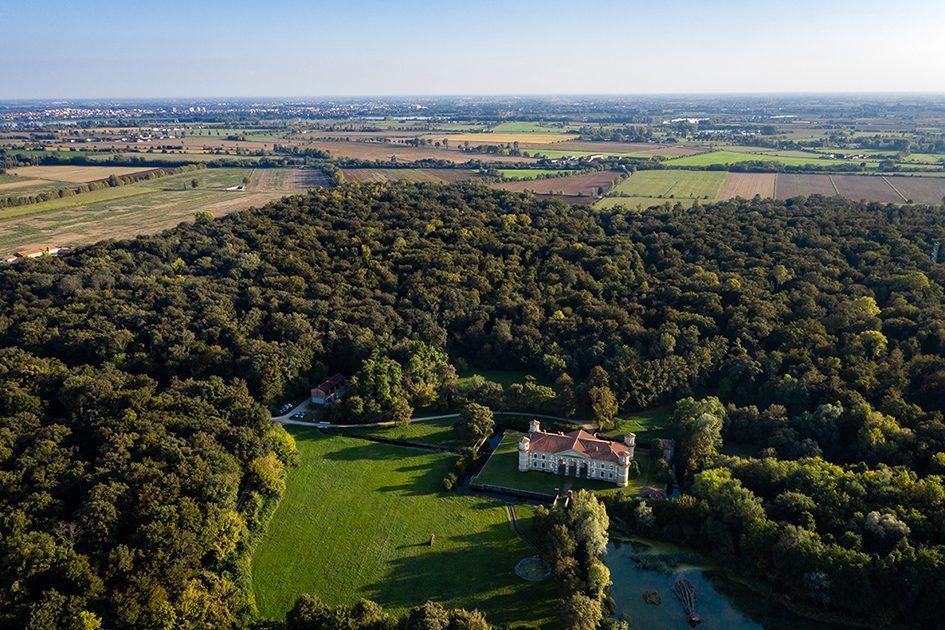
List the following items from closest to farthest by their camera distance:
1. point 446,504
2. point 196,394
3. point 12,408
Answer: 1. point 446,504
2. point 12,408
3. point 196,394

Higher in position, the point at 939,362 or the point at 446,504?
the point at 939,362

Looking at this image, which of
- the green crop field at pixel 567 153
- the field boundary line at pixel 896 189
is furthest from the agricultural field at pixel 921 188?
the green crop field at pixel 567 153

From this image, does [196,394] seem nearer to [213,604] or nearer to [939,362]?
[213,604]

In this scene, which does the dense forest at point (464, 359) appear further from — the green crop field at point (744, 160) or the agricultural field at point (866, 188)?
the green crop field at point (744, 160)

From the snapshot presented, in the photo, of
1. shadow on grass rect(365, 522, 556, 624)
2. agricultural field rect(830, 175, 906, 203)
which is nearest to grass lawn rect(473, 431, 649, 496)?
shadow on grass rect(365, 522, 556, 624)

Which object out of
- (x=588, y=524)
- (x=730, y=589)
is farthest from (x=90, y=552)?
(x=730, y=589)

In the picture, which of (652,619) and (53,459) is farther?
(53,459)

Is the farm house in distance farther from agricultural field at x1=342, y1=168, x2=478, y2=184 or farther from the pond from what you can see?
agricultural field at x1=342, y1=168, x2=478, y2=184
